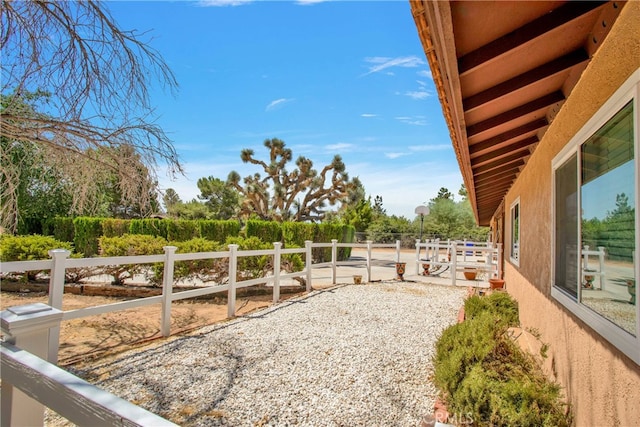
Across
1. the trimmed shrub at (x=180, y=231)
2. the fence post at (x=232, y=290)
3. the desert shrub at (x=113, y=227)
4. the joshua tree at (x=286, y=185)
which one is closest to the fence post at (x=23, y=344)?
the fence post at (x=232, y=290)

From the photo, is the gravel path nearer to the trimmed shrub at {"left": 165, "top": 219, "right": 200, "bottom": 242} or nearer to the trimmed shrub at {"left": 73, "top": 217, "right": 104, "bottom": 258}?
the trimmed shrub at {"left": 165, "top": 219, "right": 200, "bottom": 242}

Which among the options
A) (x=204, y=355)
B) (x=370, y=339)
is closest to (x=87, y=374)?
(x=204, y=355)

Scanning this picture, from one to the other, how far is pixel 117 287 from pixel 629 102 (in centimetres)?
1002

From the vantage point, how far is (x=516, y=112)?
3561mm

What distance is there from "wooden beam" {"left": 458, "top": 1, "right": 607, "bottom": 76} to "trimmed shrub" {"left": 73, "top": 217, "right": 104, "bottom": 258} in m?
17.5

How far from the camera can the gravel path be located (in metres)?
2.99

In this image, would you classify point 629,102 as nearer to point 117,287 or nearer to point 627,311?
point 627,311

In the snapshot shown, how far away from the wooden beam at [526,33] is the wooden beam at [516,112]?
1280 millimetres

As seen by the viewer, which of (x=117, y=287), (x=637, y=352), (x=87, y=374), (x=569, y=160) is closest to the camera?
(x=637, y=352)

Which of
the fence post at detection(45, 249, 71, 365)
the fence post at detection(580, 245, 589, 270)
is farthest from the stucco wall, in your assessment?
the fence post at detection(45, 249, 71, 365)

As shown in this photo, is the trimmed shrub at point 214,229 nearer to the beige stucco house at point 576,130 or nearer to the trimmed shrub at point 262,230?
the trimmed shrub at point 262,230

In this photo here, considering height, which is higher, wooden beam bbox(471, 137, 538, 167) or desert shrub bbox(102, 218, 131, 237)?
wooden beam bbox(471, 137, 538, 167)

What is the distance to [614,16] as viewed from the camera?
194 centimetres

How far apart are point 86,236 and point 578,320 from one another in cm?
1801
